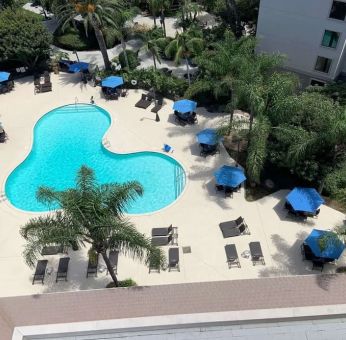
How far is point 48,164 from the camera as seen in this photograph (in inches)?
1187

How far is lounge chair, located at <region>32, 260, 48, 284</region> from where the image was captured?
71.5 ft

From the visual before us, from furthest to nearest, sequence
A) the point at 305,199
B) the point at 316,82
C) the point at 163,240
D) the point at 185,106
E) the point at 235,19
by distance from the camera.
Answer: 1. the point at 235,19
2. the point at 316,82
3. the point at 185,106
4. the point at 305,199
5. the point at 163,240

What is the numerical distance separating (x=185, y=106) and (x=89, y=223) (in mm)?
17560

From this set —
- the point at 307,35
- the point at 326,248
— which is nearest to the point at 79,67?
the point at 307,35

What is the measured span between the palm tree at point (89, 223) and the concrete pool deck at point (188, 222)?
5.65m

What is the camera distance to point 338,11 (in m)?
28.3

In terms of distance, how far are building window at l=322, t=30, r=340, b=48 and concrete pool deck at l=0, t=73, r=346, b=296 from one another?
1103 cm

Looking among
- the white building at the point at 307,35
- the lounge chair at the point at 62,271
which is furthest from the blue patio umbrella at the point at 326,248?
the white building at the point at 307,35

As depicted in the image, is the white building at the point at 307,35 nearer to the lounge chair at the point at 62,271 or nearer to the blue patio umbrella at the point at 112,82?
the blue patio umbrella at the point at 112,82

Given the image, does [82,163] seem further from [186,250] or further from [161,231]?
[186,250]

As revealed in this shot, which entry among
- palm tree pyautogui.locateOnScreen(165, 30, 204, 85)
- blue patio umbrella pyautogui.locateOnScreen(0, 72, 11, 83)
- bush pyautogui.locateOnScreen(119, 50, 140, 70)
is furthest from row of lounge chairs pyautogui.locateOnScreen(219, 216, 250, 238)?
blue patio umbrella pyautogui.locateOnScreen(0, 72, 11, 83)

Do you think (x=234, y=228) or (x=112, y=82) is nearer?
(x=234, y=228)

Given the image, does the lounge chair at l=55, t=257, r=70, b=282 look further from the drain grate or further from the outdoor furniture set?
the outdoor furniture set

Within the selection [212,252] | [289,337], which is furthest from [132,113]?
[289,337]
